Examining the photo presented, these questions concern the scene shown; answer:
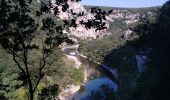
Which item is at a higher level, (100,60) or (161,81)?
(161,81)

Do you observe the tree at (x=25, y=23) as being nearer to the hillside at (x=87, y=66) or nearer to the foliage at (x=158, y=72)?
the hillside at (x=87, y=66)

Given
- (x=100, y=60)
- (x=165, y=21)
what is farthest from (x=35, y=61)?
(x=100, y=60)

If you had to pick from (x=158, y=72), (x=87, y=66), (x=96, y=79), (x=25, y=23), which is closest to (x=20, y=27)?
(x=25, y=23)

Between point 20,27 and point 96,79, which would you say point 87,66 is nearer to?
point 96,79

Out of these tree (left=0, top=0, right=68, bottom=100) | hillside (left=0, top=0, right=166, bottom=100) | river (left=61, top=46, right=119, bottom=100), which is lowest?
river (left=61, top=46, right=119, bottom=100)

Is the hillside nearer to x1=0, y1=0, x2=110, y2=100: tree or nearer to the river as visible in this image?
the river

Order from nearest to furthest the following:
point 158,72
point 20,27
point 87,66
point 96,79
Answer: point 20,27 → point 158,72 → point 96,79 → point 87,66

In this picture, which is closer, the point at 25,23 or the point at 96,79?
the point at 25,23

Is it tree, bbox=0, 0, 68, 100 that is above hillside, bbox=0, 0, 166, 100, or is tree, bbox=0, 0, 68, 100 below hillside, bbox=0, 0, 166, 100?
above

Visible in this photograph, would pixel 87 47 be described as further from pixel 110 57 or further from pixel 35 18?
pixel 35 18

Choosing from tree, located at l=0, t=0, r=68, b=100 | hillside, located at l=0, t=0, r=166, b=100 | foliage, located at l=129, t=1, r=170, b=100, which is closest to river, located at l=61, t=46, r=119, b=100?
hillside, located at l=0, t=0, r=166, b=100

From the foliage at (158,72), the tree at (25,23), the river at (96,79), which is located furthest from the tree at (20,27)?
the river at (96,79)
